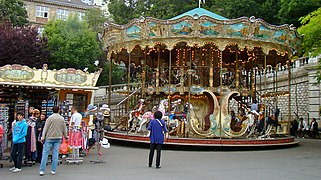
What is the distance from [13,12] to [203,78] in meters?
30.5

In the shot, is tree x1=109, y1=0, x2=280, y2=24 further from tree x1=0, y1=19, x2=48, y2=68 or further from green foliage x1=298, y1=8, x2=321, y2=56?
green foliage x1=298, y1=8, x2=321, y2=56

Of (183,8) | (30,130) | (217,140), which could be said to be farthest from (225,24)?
(183,8)

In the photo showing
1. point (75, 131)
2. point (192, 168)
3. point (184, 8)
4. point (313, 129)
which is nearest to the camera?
point (192, 168)

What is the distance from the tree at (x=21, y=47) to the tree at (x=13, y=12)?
676cm

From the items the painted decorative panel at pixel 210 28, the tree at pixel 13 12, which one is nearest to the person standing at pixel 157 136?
the painted decorative panel at pixel 210 28

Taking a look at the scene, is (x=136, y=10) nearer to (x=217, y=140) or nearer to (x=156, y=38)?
(x=156, y=38)

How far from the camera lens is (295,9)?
95.1ft

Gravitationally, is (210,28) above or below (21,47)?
below

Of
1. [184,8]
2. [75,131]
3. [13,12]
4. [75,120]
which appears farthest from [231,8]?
[75,131]

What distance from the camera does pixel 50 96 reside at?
16.3m

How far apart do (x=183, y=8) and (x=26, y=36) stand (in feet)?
52.5

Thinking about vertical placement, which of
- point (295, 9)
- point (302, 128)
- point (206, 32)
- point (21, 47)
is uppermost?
point (295, 9)

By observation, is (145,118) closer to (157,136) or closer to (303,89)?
(157,136)

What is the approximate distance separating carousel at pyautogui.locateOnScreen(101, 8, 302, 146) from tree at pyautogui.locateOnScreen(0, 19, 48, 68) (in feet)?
52.0
